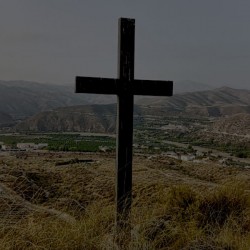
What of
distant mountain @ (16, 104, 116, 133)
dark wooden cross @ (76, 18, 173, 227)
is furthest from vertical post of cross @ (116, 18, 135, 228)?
distant mountain @ (16, 104, 116, 133)

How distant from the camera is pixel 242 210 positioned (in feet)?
15.7

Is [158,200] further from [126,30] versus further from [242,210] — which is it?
[126,30]

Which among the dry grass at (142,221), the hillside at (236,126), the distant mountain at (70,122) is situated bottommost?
the distant mountain at (70,122)

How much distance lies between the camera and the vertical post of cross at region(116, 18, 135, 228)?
470 cm

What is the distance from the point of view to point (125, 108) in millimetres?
4805

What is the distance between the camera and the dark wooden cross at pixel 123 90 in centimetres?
469

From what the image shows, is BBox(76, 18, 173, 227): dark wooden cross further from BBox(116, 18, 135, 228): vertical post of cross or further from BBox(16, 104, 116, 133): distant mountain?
BBox(16, 104, 116, 133): distant mountain

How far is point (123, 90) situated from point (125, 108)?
0.67 feet

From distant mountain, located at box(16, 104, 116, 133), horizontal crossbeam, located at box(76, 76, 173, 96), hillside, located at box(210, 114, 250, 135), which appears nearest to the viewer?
horizontal crossbeam, located at box(76, 76, 173, 96)

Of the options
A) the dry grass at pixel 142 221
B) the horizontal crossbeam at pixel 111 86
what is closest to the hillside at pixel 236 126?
the dry grass at pixel 142 221

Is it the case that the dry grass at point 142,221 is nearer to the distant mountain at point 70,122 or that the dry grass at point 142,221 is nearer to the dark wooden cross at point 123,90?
the dark wooden cross at point 123,90

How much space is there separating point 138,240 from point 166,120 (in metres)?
156

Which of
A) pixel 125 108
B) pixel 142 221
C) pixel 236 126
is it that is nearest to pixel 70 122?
pixel 236 126

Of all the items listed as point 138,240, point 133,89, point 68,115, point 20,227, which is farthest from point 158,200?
point 68,115
